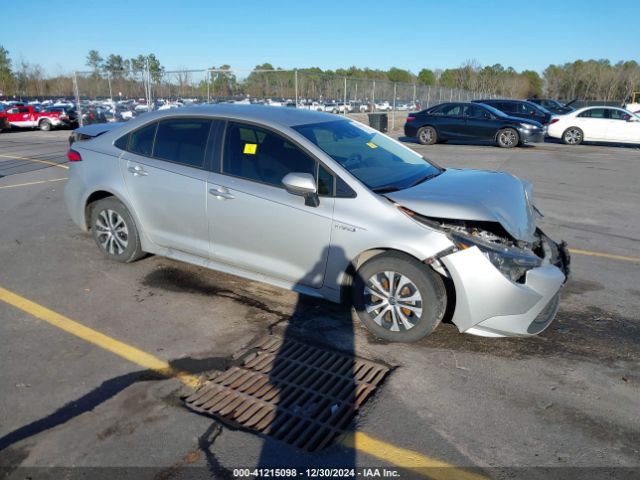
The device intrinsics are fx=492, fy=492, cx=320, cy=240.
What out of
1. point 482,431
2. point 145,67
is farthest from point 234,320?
point 145,67

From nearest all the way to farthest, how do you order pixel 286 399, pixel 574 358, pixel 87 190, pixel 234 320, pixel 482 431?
pixel 482 431 → pixel 286 399 → pixel 574 358 → pixel 234 320 → pixel 87 190

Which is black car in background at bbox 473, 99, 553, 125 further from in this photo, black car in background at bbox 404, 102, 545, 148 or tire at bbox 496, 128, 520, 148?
tire at bbox 496, 128, 520, 148

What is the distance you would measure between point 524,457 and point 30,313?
403 centimetres

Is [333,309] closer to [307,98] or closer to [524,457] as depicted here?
[524,457]

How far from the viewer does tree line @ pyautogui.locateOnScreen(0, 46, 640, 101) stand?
67.9ft

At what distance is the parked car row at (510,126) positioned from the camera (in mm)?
18016

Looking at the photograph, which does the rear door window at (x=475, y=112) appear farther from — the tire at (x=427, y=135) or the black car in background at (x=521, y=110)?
the black car in background at (x=521, y=110)

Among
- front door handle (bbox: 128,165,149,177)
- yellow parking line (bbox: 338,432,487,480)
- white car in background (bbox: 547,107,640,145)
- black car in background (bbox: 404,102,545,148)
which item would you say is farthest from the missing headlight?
white car in background (bbox: 547,107,640,145)

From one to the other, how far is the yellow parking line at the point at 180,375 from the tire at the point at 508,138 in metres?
17.1

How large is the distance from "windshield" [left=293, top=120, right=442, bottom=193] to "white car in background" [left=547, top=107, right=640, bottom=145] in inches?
693

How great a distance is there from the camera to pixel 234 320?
4223 mm

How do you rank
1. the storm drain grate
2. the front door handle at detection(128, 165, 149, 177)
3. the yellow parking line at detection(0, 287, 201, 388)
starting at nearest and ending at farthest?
the storm drain grate
the yellow parking line at detection(0, 287, 201, 388)
the front door handle at detection(128, 165, 149, 177)

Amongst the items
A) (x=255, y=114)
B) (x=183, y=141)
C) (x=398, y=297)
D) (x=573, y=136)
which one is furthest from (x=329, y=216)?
(x=573, y=136)

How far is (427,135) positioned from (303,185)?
16328mm
